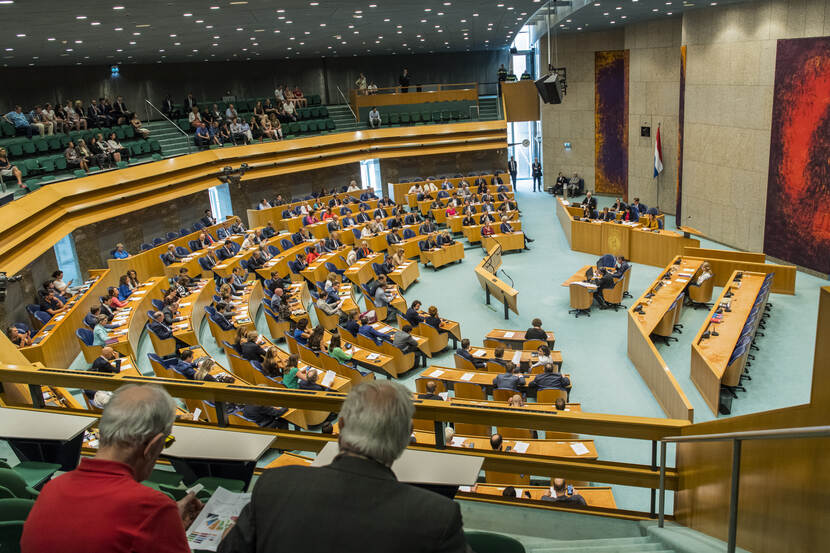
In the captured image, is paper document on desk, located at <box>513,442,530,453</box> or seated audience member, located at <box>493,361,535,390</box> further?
seated audience member, located at <box>493,361,535,390</box>

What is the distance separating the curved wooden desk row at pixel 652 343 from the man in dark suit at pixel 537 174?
13844 mm

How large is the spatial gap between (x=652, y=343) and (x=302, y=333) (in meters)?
5.63

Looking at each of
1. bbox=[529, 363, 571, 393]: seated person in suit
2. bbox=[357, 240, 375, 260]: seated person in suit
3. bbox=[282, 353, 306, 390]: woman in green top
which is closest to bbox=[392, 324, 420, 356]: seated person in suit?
bbox=[282, 353, 306, 390]: woman in green top

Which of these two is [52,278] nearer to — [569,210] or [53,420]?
[53,420]

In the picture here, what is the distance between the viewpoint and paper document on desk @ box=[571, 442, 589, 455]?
7.14 meters

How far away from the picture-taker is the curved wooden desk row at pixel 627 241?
1571 centimetres

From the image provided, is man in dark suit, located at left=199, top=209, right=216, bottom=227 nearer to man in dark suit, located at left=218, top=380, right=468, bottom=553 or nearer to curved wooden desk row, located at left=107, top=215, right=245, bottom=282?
curved wooden desk row, located at left=107, top=215, right=245, bottom=282

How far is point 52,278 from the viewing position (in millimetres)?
14117

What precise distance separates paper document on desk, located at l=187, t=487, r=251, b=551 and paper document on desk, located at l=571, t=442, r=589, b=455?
524 cm

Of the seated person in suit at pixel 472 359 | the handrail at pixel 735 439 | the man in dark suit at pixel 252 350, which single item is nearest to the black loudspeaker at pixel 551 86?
the seated person in suit at pixel 472 359

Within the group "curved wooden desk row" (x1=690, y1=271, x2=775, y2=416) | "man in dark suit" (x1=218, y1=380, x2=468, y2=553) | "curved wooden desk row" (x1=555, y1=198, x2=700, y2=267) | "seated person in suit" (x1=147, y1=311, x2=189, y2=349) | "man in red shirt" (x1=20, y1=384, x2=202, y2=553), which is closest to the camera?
"man in dark suit" (x1=218, y1=380, x2=468, y2=553)

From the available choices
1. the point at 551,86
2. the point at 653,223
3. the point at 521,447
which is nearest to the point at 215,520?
the point at 521,447

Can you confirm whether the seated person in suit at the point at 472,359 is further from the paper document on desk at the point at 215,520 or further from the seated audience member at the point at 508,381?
the paper document on desk at the point at 215,520

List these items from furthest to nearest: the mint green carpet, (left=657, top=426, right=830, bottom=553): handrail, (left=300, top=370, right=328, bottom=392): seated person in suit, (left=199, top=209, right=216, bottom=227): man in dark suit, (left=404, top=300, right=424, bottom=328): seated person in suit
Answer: (left=199, top=209, right=216, bottom=227): man in dark suit → (left=404, top=300, right=424, bottom=328): seated person in suit → the mint green carpet → (left=300, top=370, right=328, bottom=392): seated person in suit → (left=657, top=426, right=830, bottom=553): handrail
